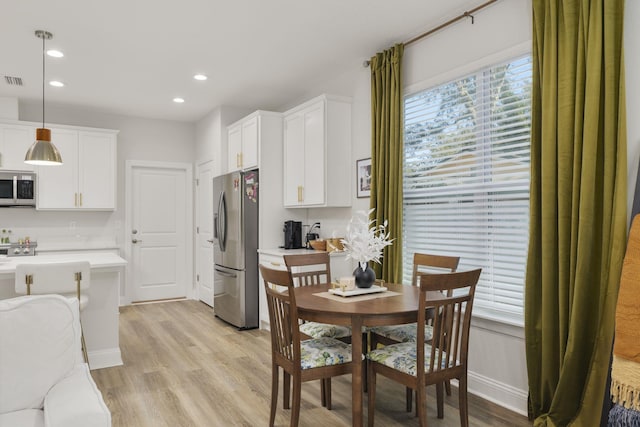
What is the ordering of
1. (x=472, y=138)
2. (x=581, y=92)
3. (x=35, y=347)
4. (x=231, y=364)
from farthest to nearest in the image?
1. (x=231, y=364)
2. (x=472, y=138)
3. (x=581, y=92)
4. (x=35, y=347)

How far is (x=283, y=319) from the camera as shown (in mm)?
2447

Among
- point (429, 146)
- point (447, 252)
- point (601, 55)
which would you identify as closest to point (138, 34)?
point (429, 146)

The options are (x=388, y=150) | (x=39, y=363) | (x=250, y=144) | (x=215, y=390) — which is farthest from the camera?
(x=250, y=144)

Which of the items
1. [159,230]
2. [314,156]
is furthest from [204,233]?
[314,156]

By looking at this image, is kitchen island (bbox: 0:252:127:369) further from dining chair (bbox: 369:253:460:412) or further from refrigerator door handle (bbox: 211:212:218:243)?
dining chair (bbox: 369:253:460:412)

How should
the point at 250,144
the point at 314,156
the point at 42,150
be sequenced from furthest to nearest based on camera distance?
1. the point at 250,144
2. the point at 314,156
3. the point at 42,150

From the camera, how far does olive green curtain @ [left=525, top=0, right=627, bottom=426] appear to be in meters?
2.24

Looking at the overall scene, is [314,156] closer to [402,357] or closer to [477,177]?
[477,177]

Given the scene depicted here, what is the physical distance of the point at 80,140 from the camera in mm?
5758

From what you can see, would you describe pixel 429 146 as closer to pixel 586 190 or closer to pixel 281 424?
pixel 586 190

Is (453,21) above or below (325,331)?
above

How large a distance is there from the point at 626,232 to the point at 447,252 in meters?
1.36

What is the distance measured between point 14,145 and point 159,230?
210 centimetres

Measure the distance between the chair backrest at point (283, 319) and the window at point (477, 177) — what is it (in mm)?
1461
